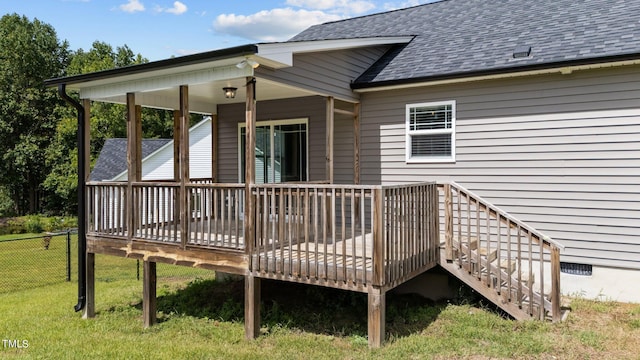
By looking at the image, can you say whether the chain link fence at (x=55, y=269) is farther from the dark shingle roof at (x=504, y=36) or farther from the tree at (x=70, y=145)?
the tree at (x=70, y=145)

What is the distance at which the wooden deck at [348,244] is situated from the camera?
5176mm

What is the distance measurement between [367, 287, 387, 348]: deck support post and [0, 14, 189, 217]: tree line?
31269 millimetres

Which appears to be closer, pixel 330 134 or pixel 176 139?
pixel 330 134

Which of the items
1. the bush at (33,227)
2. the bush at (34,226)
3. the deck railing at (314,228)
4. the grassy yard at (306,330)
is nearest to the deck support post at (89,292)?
the grassy yard at (306,330)

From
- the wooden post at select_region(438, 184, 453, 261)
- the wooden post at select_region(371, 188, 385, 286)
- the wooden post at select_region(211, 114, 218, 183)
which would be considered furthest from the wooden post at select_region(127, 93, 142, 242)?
the wooden post at select_region(438, 184, 453, 261)

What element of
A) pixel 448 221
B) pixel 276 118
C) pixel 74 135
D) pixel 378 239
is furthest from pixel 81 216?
pixel 74 135

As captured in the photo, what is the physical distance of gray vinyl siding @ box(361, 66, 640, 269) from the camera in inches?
244

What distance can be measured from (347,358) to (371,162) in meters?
4.11

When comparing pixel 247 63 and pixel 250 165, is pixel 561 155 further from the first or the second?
pixel 247 63

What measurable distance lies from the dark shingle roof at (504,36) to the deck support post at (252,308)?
397 centimetres

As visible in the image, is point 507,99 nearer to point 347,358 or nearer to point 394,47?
point 394,47

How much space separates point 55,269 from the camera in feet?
46.4

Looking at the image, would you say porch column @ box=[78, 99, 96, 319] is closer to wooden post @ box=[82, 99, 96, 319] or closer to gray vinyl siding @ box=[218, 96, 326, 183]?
wooden post @ box=[82, 99, 96, 319]

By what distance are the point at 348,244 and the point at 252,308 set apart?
1596 mm
